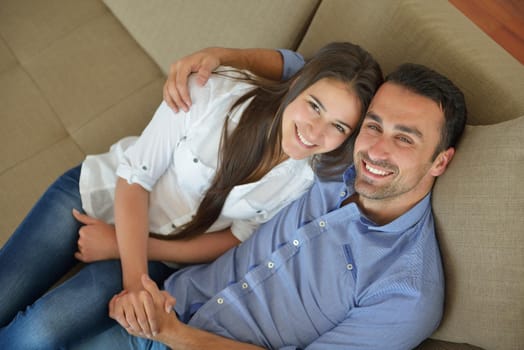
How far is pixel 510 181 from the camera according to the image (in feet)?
3.12

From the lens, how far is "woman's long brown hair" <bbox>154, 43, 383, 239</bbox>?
111 centimetres

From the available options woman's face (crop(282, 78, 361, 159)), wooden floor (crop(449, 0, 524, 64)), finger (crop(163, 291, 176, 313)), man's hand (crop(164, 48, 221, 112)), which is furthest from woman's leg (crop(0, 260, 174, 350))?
wooden floor (crop(449, 0, 524, 64))

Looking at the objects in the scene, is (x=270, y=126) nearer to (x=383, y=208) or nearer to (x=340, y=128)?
(x=340, y=128)

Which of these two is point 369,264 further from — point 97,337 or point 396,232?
point 97,337

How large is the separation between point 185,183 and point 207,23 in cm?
60

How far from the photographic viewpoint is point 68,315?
116 centimetres

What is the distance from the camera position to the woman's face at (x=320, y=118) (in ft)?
3.58

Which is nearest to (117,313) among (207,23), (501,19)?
(207,23)

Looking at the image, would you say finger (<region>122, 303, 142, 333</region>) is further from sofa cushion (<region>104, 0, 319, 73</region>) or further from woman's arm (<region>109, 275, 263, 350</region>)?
sofa cushion (<region>104, 0, 319, 73</region>)

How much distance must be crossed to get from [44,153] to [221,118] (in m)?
0.71

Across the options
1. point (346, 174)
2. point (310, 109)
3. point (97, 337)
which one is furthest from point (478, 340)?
point (97, 337)

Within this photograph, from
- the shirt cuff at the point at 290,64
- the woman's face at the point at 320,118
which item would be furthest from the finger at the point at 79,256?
the shirt cuff at the point at 290,64

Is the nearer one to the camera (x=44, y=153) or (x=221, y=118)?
(x=221, y=118)

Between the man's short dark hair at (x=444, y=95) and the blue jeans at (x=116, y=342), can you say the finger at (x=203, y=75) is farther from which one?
the blue jeans at (x=116, y=342)
